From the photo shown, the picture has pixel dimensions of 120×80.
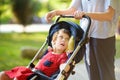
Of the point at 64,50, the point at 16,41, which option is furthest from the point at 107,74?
the point at 16,41

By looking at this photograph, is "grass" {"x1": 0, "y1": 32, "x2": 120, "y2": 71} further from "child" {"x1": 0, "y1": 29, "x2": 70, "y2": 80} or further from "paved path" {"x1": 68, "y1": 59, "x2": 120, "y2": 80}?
"child" {"x1": 0, "y1": 29, "x2": 70, "y2": 80}

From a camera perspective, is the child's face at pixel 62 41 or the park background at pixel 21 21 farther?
the park background at pixel 21 21

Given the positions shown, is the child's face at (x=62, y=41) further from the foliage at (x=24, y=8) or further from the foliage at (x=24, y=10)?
the foliage at (x=24, y=10)

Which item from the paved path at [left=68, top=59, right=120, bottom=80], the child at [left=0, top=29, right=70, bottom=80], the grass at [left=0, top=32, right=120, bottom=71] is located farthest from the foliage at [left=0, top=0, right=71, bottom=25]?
the child at [left=0, top=29, right=70, bottom=80]

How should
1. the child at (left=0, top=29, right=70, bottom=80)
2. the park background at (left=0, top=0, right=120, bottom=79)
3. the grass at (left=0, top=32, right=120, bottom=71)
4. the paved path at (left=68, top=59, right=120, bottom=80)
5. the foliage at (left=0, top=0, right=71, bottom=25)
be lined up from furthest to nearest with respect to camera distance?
the foliage at (left=0, top=0, right=71, bottom=25), the park background at (left=0, top=0, right=120, bottom=79), the grass at (left=0, top=32, right=120, bottom=71), the paved path at (left=68, top=59, right=120, bottom=80), the child at (left=0, top=29, right=70, bottom=80)

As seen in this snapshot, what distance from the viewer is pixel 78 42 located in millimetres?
3146

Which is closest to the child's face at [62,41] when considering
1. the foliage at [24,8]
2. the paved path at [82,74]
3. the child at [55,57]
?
the child at [55,57]

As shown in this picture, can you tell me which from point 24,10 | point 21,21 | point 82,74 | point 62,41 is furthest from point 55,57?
point 21,21

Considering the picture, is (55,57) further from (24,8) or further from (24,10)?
(24,10)

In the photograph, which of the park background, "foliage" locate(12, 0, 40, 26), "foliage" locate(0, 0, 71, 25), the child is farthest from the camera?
"foliage" locate(12, 0, 40, 26)

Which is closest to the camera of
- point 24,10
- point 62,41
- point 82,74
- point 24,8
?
point 62,41

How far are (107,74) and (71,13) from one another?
0.62 meters

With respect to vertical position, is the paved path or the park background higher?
the paved path

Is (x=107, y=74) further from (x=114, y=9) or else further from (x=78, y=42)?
(x=114, y=9)
